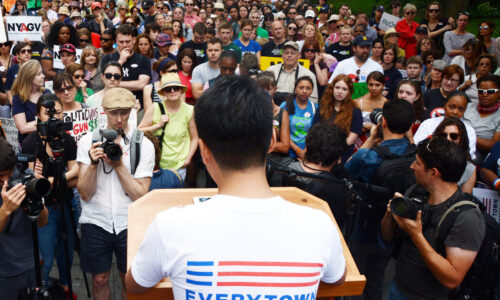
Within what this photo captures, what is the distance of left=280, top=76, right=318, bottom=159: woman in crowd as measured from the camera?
17.5ft

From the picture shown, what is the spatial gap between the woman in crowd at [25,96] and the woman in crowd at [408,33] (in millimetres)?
7334

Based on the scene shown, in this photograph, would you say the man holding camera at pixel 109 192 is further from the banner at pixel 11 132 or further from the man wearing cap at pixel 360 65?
the man wearing cap at pixel 360 65

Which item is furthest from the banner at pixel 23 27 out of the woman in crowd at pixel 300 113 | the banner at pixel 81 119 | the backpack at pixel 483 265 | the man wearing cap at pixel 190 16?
the backpack at pixel 483 265

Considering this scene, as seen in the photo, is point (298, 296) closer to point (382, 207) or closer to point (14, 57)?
point (382, 207)

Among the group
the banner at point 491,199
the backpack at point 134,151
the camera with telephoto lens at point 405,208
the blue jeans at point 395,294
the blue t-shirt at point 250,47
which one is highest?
the blue t-shirt at point 250,47

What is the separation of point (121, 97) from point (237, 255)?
2.50m

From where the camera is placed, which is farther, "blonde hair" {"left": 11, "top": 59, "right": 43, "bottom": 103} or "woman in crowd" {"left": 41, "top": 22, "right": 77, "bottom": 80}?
"woman in crowd" {"left": 41, "top": 22, "right": 77, "bottom": 80}

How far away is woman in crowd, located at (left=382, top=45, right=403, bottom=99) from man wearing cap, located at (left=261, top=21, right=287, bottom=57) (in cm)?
194

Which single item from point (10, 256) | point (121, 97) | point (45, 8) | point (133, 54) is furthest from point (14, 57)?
point (45, 8)

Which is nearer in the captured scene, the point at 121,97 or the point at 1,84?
the point at 121,97

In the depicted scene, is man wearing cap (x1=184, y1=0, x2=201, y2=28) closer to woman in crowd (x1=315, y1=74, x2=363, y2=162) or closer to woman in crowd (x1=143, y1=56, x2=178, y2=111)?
woman in crowd (x1=143, y1=56, x2=178, y2=111)

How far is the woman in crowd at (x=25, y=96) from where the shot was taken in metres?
5.12

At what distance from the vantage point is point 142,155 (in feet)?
11.4

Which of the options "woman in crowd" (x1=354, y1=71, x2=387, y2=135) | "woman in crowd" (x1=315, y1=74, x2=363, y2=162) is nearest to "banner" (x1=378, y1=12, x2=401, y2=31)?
"woman in crowd" (x1=354, y1=71, x2=387, y2=135)
